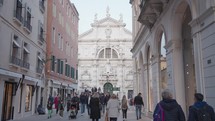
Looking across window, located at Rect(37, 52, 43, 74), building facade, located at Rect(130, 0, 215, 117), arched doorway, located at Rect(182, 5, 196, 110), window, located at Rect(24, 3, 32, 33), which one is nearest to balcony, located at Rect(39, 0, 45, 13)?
window, located at Rect(24, 3, 32, 33)

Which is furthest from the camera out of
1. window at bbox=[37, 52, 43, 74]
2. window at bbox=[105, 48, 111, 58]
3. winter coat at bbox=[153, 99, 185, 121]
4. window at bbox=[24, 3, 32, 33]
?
window at bbox=[105, 48, 111, 58]

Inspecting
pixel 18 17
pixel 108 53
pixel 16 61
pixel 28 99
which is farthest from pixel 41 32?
pixel 108 53

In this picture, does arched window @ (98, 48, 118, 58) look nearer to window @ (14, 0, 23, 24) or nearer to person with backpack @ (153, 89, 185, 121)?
window @ (14, 0, 23, 24)

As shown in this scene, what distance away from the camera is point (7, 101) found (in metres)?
14.6

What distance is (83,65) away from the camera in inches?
2078

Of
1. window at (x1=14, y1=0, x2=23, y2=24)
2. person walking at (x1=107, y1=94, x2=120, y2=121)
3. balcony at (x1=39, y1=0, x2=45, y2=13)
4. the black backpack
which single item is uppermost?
balcony at (x1=39, y1=0, x2=45, y2=13)

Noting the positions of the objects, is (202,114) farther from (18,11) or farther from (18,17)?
(18,11)

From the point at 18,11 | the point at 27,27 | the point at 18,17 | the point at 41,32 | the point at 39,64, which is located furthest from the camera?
the point at 41,32

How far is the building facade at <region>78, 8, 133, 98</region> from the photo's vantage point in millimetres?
51438

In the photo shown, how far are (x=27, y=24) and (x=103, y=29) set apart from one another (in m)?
37.5

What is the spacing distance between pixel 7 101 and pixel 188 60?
10592mm

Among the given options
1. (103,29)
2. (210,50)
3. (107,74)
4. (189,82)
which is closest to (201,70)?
(210,50)

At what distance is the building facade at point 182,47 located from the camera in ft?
25.8

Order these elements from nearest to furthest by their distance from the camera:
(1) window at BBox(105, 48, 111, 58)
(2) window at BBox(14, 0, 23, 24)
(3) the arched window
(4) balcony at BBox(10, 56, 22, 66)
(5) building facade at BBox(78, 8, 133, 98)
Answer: (4) balcony at BBox(10, 56, 22, 66) < (2) window at BBox(14, 0, 23, 24) < (5) building facade at BBox(78, 8, 133, 98) < (3) the arched window < (1) window at BBox(105, 48, 111, 58)
